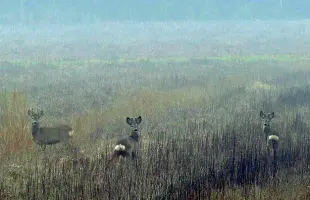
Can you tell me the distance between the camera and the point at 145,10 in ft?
470

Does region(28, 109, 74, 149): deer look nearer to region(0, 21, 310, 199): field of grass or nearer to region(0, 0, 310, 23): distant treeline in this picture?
region(0, 21, 310, 199): field of grass

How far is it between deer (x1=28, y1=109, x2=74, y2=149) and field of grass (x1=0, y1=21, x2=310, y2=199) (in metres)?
0.28

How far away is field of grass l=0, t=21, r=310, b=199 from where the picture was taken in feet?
32.6

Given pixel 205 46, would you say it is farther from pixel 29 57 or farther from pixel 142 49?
pixel 29 57

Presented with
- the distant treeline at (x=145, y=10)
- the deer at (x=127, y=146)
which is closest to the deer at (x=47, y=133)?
the deer at (x=127, y=146)

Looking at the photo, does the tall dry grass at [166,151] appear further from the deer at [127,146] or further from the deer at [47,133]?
the deer at [47,133]

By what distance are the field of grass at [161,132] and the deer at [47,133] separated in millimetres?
284

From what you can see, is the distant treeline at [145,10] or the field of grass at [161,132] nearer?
the field of grass at [161,132]

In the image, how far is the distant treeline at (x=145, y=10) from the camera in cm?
13220

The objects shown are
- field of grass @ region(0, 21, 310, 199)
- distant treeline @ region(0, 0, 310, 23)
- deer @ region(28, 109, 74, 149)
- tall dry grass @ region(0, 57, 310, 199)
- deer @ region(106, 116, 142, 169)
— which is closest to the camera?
tall dry grass @ region(0, 57, 310, 199)

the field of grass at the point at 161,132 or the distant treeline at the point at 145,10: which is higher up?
the distant treeline at the point at 145,10

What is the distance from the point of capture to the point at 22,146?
1366 cm

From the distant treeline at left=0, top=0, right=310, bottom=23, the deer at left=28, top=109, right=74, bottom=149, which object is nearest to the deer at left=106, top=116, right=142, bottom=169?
the deer at left=28, top=109, right=74, bottom=149

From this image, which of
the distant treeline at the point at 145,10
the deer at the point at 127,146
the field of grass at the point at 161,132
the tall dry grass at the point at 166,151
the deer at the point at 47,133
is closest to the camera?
the tall dry grass at the point at 166,151
